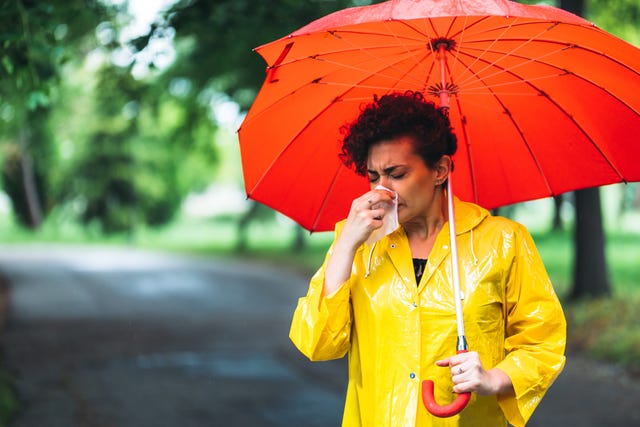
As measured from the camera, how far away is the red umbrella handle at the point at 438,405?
2.26 metres

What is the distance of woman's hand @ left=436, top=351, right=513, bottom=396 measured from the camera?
7.42 feet

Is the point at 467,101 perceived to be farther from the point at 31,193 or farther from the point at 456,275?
the point at 31,193

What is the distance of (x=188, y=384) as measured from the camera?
805 cm

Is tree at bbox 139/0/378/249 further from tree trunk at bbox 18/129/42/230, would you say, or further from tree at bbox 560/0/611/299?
tree trunk at bbox 18/129/42/230

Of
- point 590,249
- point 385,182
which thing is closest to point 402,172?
point 385,182

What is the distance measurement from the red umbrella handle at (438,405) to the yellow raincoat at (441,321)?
0.11m

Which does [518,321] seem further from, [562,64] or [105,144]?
[105,144]

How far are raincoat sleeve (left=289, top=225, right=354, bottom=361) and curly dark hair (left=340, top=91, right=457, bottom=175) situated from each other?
443 mm

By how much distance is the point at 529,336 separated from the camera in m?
2.45

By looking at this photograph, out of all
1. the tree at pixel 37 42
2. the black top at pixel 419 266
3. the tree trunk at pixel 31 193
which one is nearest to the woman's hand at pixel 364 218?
the black top at pixel 419 266

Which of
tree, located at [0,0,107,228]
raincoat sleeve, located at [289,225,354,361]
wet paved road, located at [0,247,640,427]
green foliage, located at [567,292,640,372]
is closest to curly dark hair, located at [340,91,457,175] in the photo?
raincoat sleeve, located at [289,225,354,361]

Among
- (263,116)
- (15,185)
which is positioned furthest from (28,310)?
(15,185)

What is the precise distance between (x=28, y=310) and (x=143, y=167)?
21334 mm

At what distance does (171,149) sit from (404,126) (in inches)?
895
